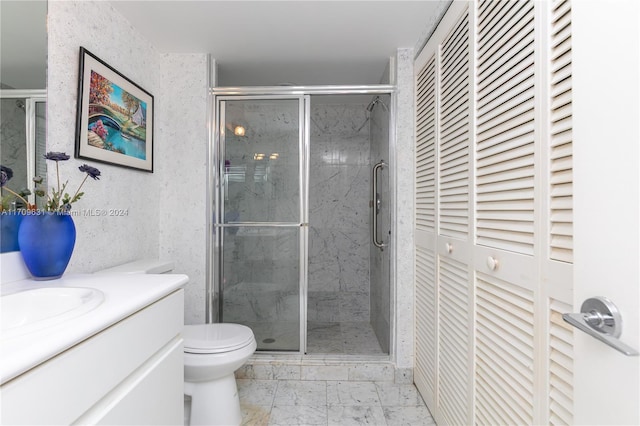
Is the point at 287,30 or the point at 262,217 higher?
the point at 287,30

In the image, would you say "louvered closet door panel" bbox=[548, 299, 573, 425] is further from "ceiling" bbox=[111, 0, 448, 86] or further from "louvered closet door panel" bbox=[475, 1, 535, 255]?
"ceiling" bbox=[111, 0, 448, 86]

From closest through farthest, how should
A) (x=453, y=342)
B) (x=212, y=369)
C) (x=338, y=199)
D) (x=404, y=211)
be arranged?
(x=453, y=342)
(x=212, y=369)
(x=404, y=211)
(x=338, y=199)

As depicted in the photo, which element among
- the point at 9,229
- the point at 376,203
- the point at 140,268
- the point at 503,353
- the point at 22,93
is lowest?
the point at 503,353

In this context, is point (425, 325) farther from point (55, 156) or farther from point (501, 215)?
point (55, 156)

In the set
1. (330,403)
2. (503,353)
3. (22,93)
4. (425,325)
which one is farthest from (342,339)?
(22,93)

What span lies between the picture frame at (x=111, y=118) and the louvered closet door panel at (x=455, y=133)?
183 cm

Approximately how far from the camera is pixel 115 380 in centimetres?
86

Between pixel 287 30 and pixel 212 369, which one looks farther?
pixel 287 30

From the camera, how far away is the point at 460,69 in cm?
143

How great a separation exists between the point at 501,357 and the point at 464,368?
0.33 metres

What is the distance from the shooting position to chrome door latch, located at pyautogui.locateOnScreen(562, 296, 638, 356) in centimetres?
48

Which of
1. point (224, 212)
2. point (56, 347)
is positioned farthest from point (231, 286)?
point (56, 347)

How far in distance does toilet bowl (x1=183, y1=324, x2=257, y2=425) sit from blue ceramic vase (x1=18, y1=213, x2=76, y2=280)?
0.71 metres

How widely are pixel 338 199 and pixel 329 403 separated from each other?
2140mm
